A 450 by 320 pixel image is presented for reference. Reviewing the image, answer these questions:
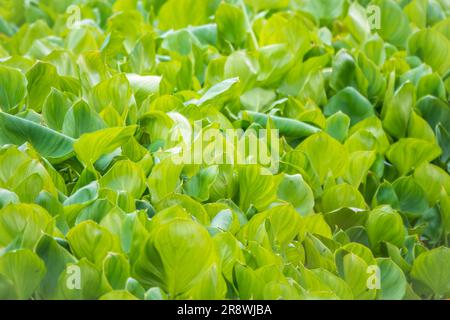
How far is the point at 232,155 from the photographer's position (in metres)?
2.44

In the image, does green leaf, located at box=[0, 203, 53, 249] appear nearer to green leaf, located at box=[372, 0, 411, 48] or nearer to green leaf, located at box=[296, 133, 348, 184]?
green leaf, located at box=[296, 133, 348, 184]

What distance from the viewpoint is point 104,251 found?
2033mm

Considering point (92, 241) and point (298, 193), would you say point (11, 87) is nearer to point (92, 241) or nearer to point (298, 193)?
point (92, 241)

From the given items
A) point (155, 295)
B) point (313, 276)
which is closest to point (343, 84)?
point (313, 276)

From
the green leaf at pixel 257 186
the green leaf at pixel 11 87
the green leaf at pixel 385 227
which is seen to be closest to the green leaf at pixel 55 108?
the green leaf at pixel 11 87

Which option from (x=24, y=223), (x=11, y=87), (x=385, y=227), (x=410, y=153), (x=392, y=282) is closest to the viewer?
(x=24, y=223)

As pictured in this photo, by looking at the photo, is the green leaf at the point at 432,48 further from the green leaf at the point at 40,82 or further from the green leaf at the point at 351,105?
the green leaf at the point at 40,82

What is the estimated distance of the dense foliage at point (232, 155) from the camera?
6.66 feet

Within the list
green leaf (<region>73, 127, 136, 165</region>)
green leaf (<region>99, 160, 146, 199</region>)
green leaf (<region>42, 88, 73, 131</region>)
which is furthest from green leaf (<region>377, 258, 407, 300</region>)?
green leaf (<region>42, 88, 73, 131</region>)

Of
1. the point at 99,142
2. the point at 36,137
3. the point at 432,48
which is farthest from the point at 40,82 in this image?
the point at 432,48

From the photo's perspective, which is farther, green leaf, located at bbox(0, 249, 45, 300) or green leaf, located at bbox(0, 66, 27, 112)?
green leaf, located at bbox(0, 66, 27, 112)

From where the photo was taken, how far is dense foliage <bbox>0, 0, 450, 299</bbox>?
2.03m

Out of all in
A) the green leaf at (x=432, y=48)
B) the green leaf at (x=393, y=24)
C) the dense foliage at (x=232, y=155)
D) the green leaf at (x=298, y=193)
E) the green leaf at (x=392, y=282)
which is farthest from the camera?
the green leaf at (x=393, y=24)

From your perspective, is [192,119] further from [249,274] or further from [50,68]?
[249,274]
